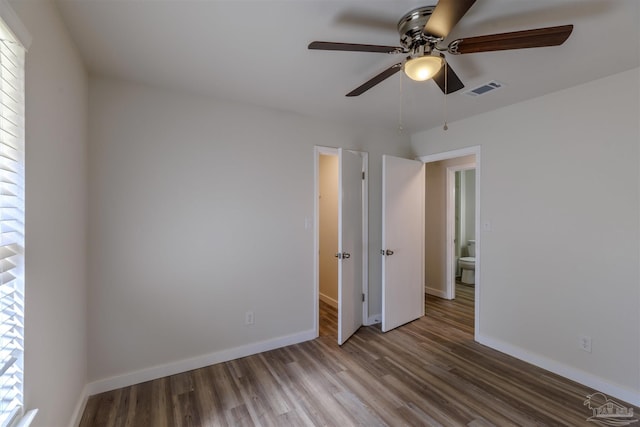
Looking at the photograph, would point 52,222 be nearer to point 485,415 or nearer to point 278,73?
point 278,73

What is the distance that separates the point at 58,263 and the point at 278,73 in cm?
182

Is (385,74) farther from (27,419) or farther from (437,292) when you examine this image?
(437,292)

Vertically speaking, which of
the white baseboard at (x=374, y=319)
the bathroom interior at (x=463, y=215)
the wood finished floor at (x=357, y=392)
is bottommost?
the wood finished floor at (x=357, y=392)

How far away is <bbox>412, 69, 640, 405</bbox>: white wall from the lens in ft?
6.92

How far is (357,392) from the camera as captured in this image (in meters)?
2.18

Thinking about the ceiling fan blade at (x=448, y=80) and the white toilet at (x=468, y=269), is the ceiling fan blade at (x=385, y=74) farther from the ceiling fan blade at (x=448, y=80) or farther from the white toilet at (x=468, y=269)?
the white toilet at (x=468, y=269)

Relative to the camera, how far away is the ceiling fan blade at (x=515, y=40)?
48.9 inches

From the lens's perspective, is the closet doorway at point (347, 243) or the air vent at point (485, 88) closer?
the air vent at point (485, 88)

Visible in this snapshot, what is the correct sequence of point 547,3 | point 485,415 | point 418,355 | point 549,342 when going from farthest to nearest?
1. point 418,355
2. point 549,342
3. point 485,415
4. point 547,3

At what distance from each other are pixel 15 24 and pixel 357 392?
2.78 metres

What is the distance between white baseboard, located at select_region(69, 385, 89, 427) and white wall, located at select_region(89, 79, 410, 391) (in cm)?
7

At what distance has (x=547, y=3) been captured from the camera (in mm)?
1402

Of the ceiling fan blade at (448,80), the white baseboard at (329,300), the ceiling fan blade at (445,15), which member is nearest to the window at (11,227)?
the ceiling fan blade at (445,15)

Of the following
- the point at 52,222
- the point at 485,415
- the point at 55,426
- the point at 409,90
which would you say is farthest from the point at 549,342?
the point at 52,222
